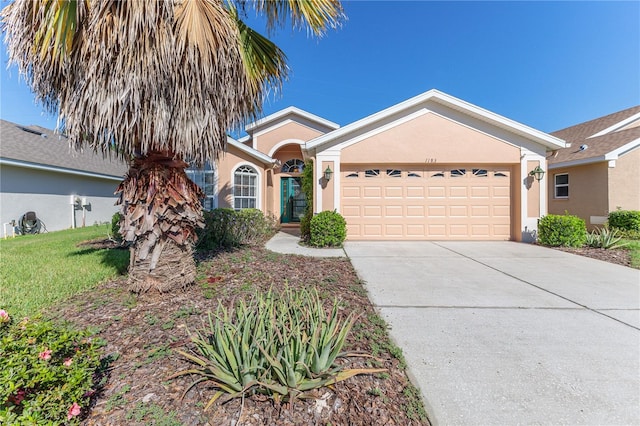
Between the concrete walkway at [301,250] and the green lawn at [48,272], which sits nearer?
the green lawn at [48,272]

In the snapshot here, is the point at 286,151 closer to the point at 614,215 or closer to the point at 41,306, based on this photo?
the point at 41,306

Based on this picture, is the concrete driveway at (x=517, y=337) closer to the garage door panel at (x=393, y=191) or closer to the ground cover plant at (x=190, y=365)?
the ground cover plant at (x=190, y=365)

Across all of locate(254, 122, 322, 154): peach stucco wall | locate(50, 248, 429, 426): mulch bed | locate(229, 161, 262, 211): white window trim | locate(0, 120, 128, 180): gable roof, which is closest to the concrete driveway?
locate(50, 248, 429, 426): mulch bed

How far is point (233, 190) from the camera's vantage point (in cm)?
1077

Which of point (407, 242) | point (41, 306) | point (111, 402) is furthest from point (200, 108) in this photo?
point (407, 242)

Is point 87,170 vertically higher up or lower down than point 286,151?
lower down

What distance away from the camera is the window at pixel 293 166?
13828 millimetres

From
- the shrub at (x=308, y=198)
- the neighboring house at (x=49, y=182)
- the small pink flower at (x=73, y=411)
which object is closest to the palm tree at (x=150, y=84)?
the small pink flower at (x=73, y=411)

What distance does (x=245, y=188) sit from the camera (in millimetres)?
11258

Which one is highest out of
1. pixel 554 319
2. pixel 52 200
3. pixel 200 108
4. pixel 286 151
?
pixel 286 151

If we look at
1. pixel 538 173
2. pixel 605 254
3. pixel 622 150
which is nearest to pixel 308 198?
pixel 538 173

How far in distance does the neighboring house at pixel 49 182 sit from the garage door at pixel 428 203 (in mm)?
9769

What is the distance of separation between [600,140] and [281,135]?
15.2m

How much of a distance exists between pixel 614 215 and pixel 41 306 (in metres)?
16.2
